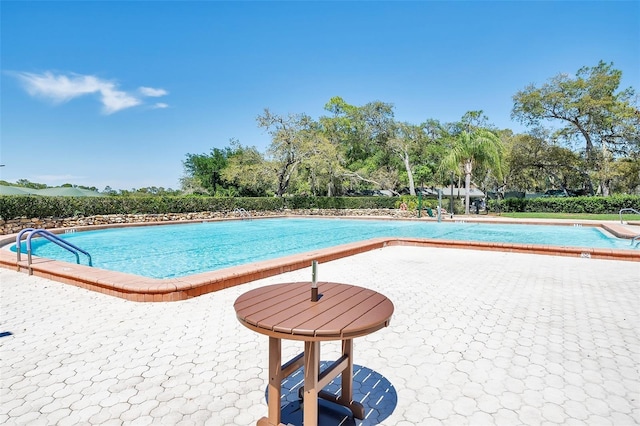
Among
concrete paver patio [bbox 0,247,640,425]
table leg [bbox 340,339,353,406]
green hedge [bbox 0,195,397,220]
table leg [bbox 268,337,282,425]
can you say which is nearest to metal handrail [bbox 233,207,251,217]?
green hedge [bbox 0,195,397,220]

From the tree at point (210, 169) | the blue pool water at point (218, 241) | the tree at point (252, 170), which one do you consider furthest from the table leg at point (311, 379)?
the tree at point (210, 169)

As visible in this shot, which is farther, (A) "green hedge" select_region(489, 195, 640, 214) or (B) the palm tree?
(B) the palm tree

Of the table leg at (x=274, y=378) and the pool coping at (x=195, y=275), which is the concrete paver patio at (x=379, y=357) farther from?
the table leg at (x=274, y=378)

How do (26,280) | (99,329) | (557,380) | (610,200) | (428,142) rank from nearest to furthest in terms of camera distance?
(557,380)
(99,329)
(26,280)
(610,200)
(428,142)

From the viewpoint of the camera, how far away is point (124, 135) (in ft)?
107

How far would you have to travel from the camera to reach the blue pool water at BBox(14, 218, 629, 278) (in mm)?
9126

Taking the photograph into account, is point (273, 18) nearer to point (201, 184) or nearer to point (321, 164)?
point (321, 164)

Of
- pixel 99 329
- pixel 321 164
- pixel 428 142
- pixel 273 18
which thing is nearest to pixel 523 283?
pixel 99 329

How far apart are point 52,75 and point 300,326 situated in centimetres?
2557

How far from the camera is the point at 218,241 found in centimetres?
1323

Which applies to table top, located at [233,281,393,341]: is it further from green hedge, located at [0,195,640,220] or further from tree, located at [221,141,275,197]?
tree, located at [221,141,275,197]

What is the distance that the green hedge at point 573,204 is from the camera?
Result: 877 inches

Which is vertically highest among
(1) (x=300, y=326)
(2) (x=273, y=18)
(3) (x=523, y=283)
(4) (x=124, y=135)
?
(2) (x=273, y=18)

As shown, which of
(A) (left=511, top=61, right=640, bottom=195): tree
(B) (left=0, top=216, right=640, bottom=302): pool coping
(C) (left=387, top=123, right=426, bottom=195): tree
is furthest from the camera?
(C) (left=387, top=123, right=426, bottom=195): tree
